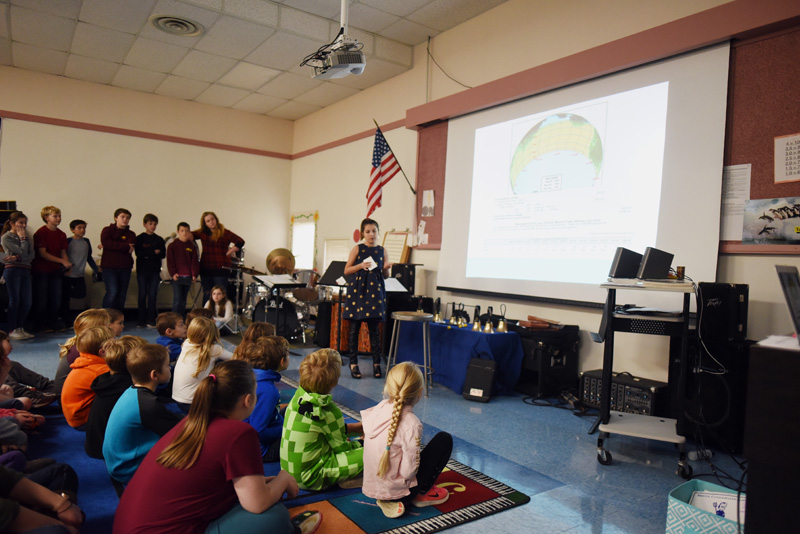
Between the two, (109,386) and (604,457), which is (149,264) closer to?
(109,386)

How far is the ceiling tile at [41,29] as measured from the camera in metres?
5.66

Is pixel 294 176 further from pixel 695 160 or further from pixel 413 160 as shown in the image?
pixel 695 160

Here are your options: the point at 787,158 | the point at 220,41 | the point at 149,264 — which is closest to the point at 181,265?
the point at 149,264

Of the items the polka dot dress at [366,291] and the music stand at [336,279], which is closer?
the polka dot dress at [366,291]

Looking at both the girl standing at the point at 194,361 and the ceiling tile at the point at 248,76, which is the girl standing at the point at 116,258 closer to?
the ceiling tile at the point at 248,76

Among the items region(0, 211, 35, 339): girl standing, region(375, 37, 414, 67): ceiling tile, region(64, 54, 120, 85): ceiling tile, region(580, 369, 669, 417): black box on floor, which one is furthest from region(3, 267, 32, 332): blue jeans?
region(580, 369, 669, 417): black box on floor

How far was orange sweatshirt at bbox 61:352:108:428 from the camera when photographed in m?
2.84

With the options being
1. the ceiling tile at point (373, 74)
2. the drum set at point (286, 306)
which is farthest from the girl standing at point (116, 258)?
the ceiling tile at point (373, 74)

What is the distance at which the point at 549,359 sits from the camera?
421 cm

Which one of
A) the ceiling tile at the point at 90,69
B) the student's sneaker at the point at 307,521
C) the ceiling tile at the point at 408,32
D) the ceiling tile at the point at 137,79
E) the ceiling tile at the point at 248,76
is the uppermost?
the ceiling tile at the point at 408,32

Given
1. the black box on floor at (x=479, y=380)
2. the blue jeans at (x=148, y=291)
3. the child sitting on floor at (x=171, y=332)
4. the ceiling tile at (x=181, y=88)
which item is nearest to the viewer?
the child sitting on floor at (x=171, y=332)

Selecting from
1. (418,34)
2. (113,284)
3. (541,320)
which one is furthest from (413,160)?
(113,284)

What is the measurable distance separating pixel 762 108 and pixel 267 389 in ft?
11.5

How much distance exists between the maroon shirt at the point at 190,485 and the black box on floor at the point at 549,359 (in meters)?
3.04
